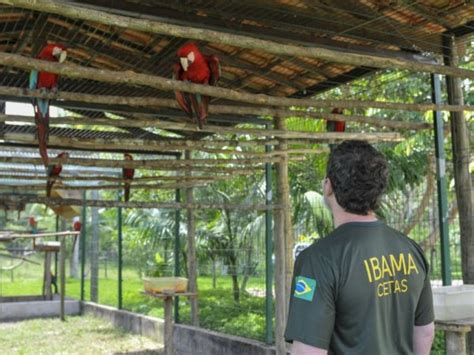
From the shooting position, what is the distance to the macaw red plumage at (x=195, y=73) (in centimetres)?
365

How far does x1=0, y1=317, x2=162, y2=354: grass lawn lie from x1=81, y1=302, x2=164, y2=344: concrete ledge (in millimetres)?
94

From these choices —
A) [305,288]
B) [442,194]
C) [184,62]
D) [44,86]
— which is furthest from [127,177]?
[305,288]

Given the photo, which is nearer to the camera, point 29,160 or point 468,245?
point 468,245

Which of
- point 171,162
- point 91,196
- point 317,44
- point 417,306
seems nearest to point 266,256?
point 171,162

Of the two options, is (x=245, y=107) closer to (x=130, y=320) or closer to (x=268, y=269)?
(x=268, y=269)

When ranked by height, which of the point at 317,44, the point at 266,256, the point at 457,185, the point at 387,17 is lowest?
the point at 266,256

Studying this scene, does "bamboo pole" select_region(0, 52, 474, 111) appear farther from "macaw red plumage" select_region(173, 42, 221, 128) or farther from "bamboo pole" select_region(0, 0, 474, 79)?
"macaw red plumage" select_region(173, 42, 221, 128)

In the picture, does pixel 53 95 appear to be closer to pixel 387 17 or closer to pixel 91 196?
pixel 387 17

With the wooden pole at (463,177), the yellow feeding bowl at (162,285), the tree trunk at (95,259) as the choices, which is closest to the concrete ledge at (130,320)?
the tree trunk at (95,259)

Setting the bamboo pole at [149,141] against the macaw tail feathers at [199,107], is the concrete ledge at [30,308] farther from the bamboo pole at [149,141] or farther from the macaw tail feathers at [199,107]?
the macaw tail feathers at [199,107]

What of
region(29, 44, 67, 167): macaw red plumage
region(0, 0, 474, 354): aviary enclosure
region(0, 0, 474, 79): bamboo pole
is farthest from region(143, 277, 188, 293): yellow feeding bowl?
region(0, 0, 474, 79): bamboo pole

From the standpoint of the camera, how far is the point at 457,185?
12.9ft

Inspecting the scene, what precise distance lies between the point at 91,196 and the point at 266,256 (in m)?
6.99

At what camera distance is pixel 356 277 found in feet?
4.68
